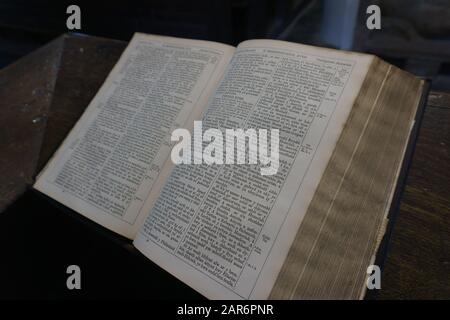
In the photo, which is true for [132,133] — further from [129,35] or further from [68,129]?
[129,35]

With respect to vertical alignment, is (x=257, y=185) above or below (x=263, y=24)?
above

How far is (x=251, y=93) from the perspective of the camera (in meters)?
0.49

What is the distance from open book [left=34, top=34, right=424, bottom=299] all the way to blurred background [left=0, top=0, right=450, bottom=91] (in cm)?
106

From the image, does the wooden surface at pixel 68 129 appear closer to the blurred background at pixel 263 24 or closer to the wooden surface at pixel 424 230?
the wooden surface at pixel 424 230

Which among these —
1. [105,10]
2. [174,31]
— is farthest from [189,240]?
[105,10]

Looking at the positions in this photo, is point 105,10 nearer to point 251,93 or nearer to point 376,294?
point 251,93

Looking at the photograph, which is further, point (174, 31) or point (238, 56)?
point (174, 31)

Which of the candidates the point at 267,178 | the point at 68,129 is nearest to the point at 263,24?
the point at 68,129

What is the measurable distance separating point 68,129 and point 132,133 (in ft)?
0.51

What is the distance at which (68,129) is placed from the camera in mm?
646

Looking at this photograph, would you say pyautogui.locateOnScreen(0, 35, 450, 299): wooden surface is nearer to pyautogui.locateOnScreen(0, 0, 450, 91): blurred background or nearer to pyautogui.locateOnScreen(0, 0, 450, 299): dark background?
pyautogui.locateOnScreen(0, 0, 450, 299): dark background

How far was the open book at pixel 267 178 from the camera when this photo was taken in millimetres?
388
